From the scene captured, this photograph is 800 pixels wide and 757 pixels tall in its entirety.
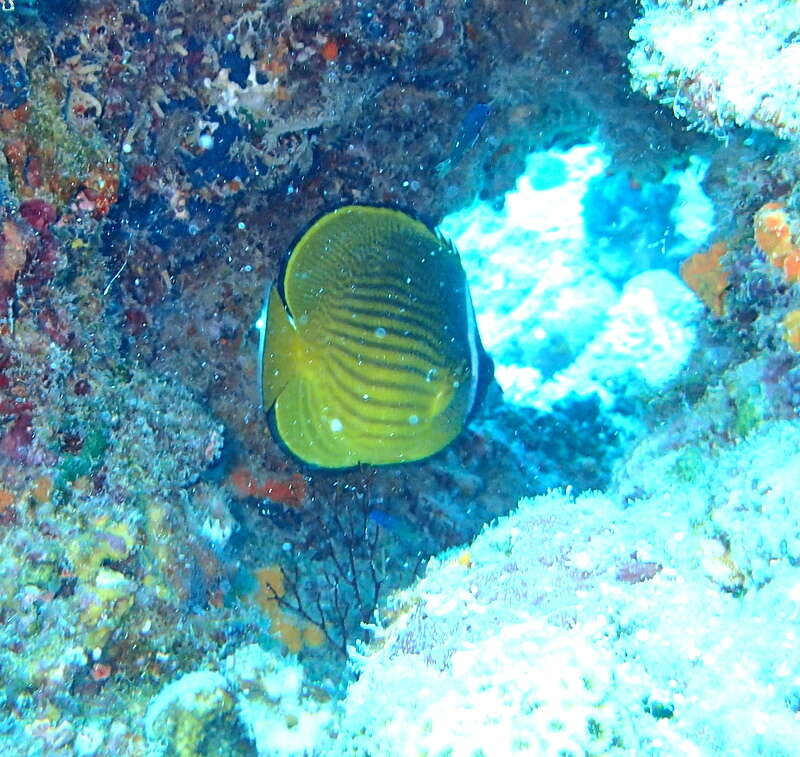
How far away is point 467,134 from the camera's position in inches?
121

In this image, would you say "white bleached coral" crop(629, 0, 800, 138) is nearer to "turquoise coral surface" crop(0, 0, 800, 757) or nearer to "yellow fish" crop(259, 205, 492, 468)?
"turquoise coral surface" crop(0, 0, 800, 757)

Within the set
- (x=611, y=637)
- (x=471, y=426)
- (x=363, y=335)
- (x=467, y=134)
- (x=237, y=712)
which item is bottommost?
(x=471, y=426)

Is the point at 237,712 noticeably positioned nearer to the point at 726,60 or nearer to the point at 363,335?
the point at 363,335

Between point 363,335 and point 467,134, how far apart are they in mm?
1242

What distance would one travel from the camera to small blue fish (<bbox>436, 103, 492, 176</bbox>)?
3035 millimetres

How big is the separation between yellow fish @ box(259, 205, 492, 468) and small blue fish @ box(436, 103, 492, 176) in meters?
0.71

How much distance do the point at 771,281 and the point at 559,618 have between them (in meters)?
1.71

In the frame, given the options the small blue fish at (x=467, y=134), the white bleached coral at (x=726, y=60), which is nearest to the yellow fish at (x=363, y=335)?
the small blue fish at (x=467, y=134)

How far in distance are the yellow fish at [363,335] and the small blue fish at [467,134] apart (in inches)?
28.1

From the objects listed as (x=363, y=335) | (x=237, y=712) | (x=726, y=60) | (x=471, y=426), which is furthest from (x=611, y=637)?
(x=471, y=426)

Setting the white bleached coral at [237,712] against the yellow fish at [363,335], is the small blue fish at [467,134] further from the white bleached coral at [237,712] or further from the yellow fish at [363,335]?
the white bleached coral at [237,712]

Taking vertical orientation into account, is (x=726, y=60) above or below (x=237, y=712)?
above

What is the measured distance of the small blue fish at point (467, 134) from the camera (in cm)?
304

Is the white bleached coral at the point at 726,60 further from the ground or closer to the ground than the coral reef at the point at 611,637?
further from the ground
